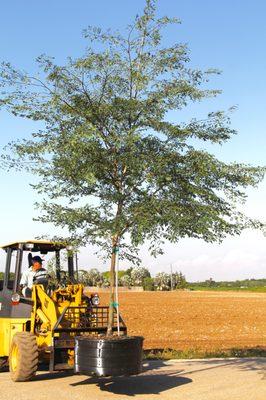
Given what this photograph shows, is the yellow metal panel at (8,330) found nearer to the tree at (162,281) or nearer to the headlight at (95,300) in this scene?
the headlight at (95,300)

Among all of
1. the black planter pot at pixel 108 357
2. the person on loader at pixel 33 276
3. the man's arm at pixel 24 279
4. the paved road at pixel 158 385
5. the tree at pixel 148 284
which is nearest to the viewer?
the black planter pot at pixel 108 357

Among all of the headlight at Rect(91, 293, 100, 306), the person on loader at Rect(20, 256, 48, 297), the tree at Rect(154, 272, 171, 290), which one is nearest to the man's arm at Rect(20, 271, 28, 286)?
the person on loader at Rect(20, 256, 48, 297)

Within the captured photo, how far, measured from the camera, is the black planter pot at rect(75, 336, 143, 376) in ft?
30.1

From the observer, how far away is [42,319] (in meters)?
11.3

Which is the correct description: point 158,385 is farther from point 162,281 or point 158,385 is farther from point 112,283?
point 162,281

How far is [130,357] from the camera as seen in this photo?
30.8 feet

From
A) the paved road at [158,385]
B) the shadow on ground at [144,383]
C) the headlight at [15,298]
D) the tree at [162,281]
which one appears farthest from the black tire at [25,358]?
A: the tree at [162,281]

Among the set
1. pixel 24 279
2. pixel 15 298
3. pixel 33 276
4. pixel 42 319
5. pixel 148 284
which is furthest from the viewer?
pixel 148 284

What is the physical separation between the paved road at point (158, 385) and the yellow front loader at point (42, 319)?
0.43 m

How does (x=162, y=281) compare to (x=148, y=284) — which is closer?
(x=148, y=284)

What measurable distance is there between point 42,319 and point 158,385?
2615 millimetres

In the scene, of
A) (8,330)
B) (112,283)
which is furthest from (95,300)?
(8,330)

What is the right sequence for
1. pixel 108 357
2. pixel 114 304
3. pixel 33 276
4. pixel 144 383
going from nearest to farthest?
pixel 108 357 < pixel 114 304 < pixel 144 383 < pixel 33 276

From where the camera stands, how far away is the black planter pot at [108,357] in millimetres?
9188
